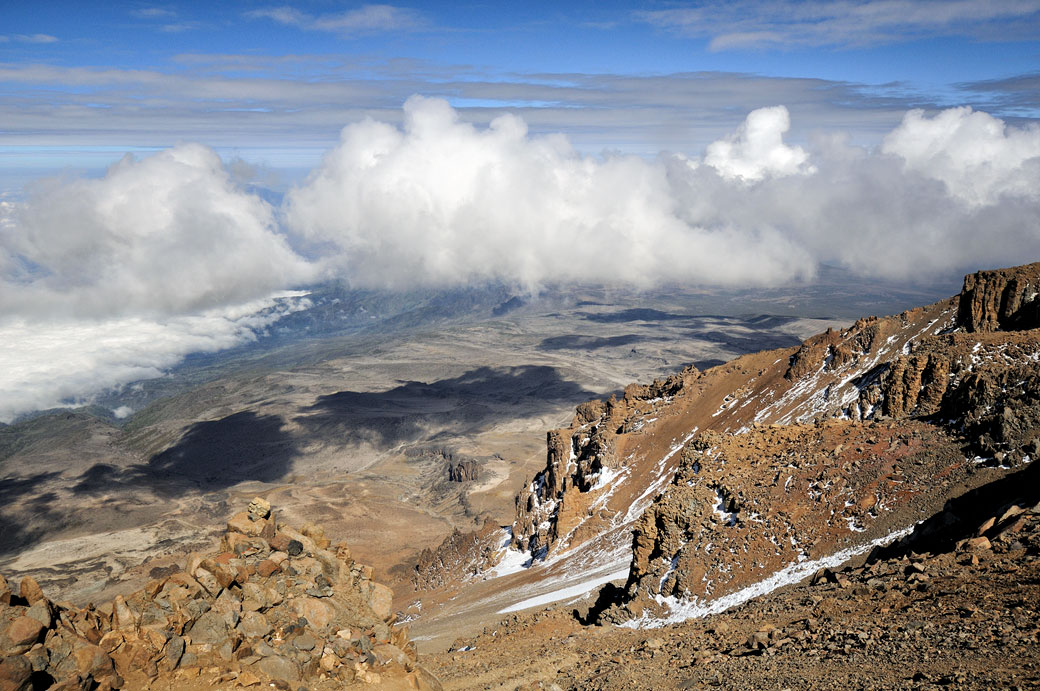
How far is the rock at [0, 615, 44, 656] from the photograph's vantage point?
10609 millimetres

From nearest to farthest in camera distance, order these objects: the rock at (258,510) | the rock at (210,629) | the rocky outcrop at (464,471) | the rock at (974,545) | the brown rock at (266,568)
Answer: the rock at (210,629) → the brown rock at (266,568) → the rock at (258,510) → the rock at (974,545) → the rocky outcrop at (464,471)

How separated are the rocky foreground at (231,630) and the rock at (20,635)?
0.05 ft

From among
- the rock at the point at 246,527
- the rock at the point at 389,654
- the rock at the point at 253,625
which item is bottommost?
the rock at the point at 389,654

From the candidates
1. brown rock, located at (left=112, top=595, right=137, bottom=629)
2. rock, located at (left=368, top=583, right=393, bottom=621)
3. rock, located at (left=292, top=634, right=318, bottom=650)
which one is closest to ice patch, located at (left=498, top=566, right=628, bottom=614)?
rock, located at (left=368, top=583, right=393, bottom=621)

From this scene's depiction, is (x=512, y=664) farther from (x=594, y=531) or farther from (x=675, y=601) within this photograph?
(x=594, y=531)

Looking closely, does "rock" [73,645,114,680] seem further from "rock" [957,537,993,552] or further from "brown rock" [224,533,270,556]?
"rock" [957,537,993,552]

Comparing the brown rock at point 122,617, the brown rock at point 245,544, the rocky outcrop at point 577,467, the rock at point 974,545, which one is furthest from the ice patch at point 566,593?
the brown rock at point 122,617

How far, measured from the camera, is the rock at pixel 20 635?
1061 centimetres

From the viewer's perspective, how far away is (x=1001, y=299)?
46375 mm

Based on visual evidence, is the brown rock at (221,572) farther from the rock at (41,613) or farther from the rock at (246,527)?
the rock at (41,613)

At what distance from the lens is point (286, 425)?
186 metres

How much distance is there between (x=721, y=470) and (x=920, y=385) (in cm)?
1462

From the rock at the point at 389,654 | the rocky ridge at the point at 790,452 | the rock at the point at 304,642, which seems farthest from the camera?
the rocky ridge at the point at 790,452

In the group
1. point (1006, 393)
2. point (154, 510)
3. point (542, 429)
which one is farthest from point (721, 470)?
point (542, 429)
